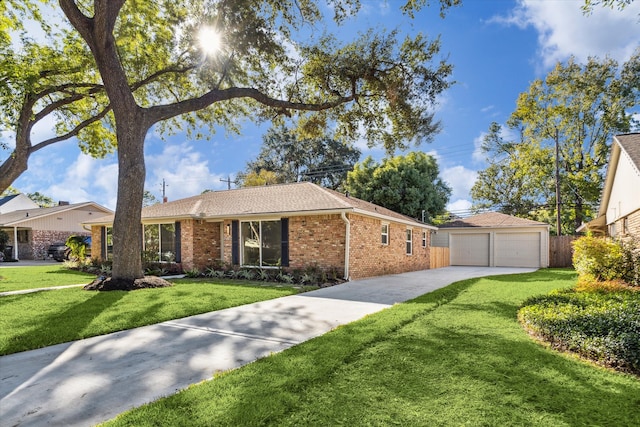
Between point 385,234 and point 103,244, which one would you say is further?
point 103,244

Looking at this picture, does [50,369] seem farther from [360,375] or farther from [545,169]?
[545,169]

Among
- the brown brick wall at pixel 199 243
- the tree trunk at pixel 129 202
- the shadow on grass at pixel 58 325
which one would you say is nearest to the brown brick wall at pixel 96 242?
the brown brick wall at pixel 199 243

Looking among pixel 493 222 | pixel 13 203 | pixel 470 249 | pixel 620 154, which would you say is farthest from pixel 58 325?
pixel 13 203

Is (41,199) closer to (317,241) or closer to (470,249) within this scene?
(317,241)

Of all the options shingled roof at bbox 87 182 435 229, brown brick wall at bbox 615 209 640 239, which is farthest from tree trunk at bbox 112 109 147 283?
brown brick wall at bbox 615 209 640 239

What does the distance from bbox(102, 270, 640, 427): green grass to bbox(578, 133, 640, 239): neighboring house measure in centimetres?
875

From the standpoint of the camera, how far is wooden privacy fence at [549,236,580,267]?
20.6m

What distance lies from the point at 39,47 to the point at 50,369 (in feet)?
49.9

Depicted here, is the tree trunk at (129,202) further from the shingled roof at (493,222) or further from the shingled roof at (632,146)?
the shingled roof at (493,222)

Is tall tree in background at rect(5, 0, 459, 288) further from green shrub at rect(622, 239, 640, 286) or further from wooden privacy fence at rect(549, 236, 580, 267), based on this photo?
wooden privacy fence at rect(549, 236, 580, 267)

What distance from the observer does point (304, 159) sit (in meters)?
38.1

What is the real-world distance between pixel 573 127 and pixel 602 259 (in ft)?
66.4

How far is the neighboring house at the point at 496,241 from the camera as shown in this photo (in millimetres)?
20875

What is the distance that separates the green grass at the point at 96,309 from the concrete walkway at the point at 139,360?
A: 0.40m
